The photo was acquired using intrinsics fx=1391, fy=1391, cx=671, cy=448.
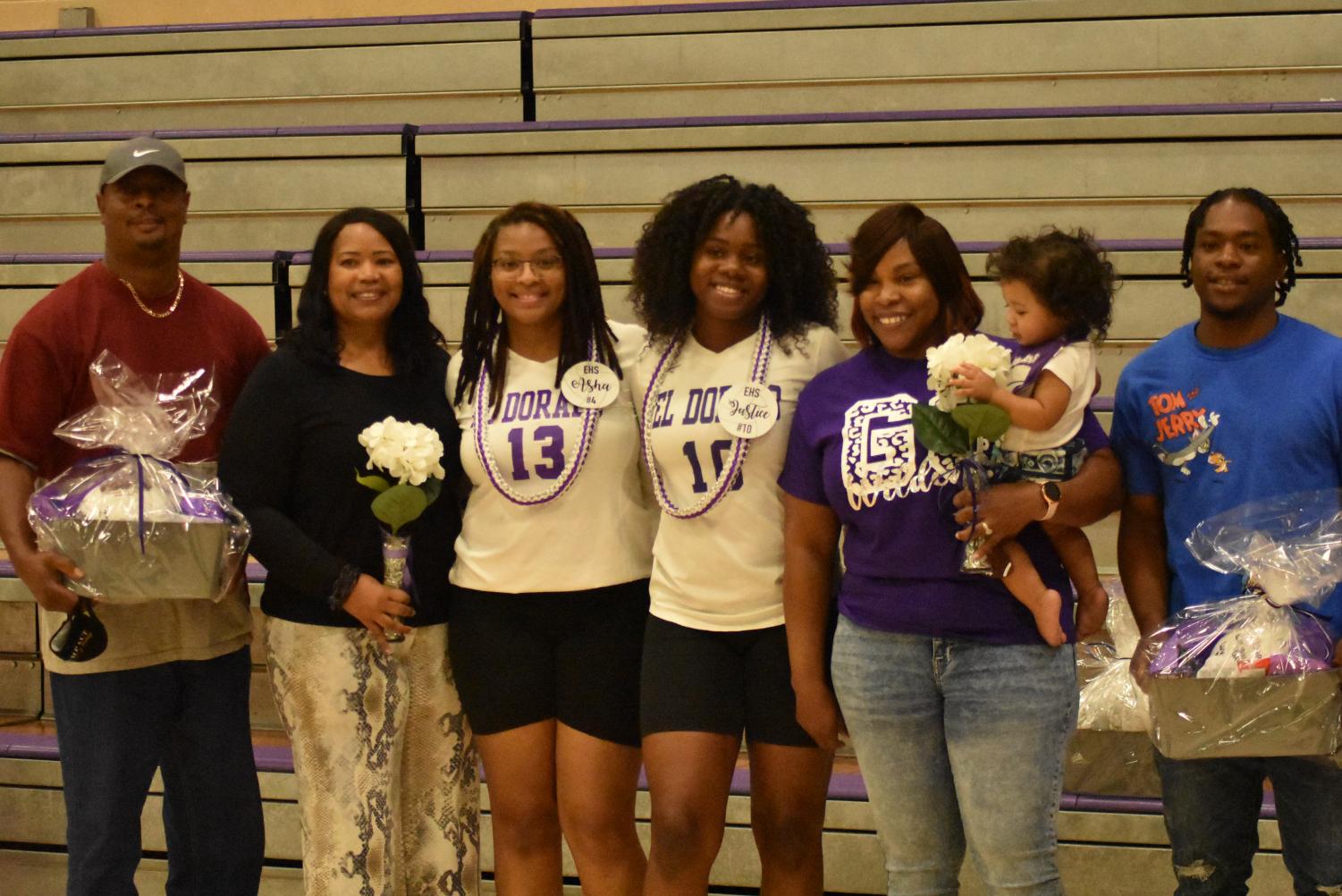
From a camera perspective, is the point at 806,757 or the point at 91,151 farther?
the point at 91,151

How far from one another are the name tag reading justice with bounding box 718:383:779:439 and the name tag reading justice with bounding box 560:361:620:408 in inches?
9.6

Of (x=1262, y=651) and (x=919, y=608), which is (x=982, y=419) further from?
(x=1262, y=651)

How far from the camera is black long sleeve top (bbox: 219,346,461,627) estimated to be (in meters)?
2.47

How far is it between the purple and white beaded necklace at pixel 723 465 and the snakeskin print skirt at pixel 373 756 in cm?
51

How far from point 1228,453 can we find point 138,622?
1923 mm

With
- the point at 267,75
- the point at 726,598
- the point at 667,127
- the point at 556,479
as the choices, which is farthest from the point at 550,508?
the point at 267,75

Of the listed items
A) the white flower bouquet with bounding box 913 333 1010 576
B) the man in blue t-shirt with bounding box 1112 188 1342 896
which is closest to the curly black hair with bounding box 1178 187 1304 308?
the man in blue t-shirt with bounding box 1112 188 1342 896

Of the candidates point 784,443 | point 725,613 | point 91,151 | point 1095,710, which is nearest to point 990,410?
point 784,443

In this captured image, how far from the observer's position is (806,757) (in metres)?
2.35

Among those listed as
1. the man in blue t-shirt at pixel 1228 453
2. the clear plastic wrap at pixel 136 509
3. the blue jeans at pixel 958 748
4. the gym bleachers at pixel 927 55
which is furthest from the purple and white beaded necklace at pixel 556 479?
the gym bleachers at pixel 927 55

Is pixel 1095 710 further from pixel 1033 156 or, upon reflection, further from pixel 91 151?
pixel 91 151

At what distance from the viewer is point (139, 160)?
8.52 feet

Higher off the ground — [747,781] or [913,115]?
[913,115]

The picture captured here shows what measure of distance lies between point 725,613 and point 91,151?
3.72 meters
